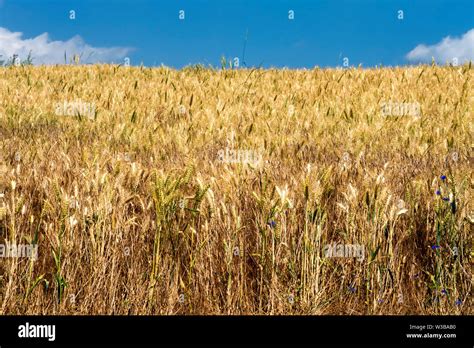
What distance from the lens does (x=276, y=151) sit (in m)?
5.20

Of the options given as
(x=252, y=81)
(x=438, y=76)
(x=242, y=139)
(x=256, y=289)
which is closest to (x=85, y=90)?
(x=252, y=81)

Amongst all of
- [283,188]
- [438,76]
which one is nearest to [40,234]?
[283,188]

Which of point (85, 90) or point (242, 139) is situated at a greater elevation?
point (85, 90)

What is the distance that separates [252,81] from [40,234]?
8.12m

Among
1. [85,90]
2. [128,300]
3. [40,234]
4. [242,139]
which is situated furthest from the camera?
[85,90]

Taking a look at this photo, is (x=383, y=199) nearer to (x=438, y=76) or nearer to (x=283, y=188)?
(x=283, y=188)

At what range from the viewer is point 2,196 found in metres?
3.76

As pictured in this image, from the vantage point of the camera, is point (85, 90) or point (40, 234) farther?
point (85, 90)
